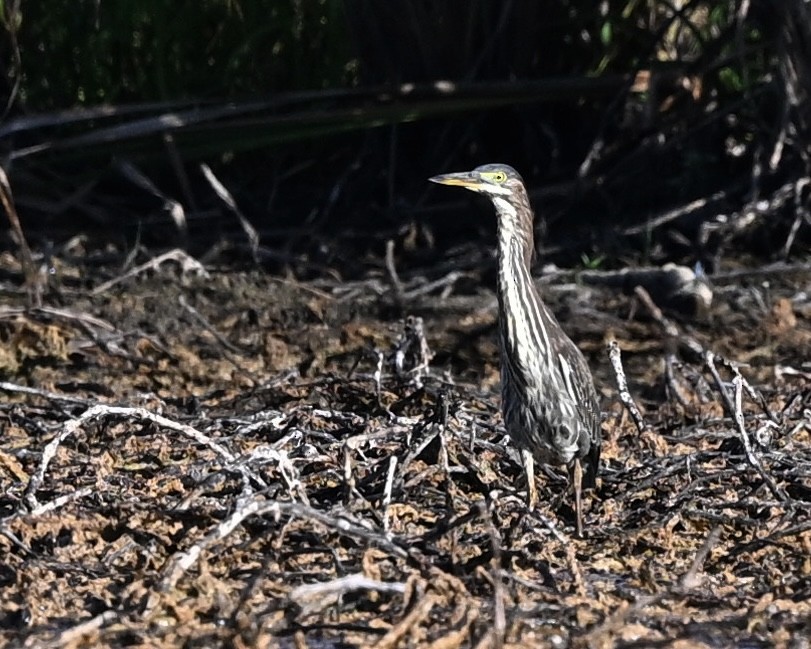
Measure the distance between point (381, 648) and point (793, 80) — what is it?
5.48 metres

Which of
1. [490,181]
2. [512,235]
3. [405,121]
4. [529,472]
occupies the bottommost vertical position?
[529,472]

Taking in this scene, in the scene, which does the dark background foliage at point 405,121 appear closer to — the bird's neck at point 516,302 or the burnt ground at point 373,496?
the burnt ground at point 373,496

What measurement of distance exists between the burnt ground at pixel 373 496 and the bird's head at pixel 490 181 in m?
0.76

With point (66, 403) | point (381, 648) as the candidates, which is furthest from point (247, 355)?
point (381, 648)

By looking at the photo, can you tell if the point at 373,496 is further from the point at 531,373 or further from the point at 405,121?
the point at 405,121

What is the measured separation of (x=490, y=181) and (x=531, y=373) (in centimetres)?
68

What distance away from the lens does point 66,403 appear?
579 cm

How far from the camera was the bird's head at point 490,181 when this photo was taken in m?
5.21

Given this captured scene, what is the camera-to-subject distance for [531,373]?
5.14 metres

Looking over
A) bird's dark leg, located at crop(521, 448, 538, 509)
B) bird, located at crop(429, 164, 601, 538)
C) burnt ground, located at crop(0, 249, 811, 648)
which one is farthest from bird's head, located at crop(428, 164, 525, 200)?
bird's dark leg, located at crop(521, 448, 538, 509)

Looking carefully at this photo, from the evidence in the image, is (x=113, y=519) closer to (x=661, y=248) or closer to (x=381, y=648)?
(x=381, y=648)

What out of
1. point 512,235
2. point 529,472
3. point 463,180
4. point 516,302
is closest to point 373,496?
point 529,472

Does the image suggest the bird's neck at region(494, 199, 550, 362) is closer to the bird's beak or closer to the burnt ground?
the bird's beak

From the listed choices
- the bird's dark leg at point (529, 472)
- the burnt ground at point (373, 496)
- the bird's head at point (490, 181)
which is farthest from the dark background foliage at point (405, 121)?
the bird's dark leg at point (529, 472)
